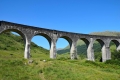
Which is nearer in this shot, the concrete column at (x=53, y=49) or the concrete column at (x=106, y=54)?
the concrete column at (x=53, y=49)

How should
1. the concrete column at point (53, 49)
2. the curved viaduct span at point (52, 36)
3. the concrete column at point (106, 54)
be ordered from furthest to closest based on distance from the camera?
1. the concrete column at point (106, 54)
2. the concrete column at point (53, 49)
3. the curved viaduct span at point (52, 36)

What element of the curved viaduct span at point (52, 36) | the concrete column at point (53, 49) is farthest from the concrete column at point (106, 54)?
the concrete column at point (53, 49)

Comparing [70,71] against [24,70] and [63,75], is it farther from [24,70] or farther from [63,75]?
[24,70]

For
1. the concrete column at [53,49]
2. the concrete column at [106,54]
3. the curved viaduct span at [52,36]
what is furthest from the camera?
the concrete column at [106,54]

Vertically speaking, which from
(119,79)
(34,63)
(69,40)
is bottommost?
(119,79)

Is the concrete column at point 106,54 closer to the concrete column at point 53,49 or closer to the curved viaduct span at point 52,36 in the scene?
the curved viaduct span at point 52,36

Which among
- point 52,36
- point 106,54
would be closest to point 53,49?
point 52,36

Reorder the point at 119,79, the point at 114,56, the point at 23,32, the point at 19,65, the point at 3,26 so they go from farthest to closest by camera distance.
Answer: the point at 114,56 → the point at 23,32 → the point at 3,26 → the point at 19,65 → the point at 119,79

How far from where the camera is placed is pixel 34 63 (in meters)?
28.2

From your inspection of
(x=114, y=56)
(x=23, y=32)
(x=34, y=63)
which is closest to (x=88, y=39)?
(x=114, y=56)

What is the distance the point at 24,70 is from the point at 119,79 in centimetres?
1358

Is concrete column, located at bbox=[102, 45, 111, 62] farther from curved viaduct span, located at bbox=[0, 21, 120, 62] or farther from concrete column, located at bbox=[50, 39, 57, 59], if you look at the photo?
concrete column, located at bbox=[50, 39, 57, 59]

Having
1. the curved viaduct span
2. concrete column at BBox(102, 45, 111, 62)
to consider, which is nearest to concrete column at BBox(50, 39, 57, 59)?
the curved viaduct span

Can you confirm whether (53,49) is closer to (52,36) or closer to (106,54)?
(52,36)
